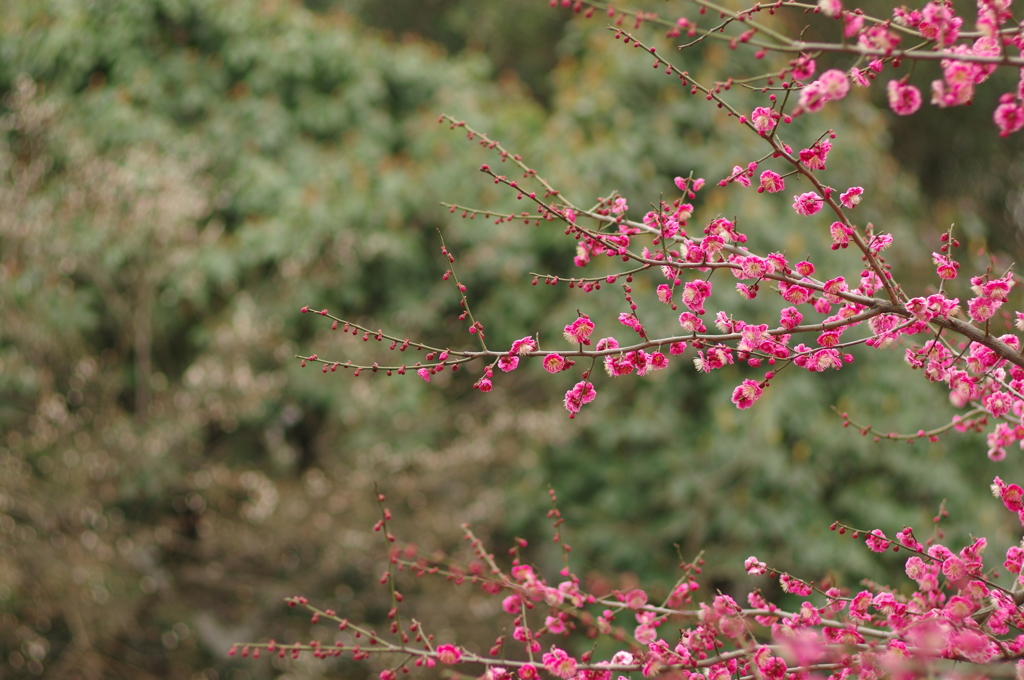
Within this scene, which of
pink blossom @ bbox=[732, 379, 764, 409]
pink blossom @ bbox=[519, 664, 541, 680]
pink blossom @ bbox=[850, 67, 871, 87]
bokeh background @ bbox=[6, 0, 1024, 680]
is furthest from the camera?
bokeh background @ bbox=[6, 0, 1024, 680]

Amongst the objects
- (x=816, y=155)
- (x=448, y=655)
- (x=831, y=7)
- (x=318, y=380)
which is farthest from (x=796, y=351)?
(x=318, y=380)

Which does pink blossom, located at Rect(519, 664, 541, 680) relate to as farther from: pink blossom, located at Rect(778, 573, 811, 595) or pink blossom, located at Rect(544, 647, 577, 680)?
pink blossom, located at Rect(778, 573, 811, 595)

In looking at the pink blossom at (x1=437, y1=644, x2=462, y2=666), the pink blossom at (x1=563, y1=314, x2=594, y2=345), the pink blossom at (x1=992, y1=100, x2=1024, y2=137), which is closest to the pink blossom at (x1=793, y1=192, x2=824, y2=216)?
the pink blossom at (x1=992, y1=100, x2=1024, y2=137)

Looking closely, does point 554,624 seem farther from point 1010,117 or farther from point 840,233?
point 1010,117

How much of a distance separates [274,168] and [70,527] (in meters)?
1.97

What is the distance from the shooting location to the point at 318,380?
3.75m

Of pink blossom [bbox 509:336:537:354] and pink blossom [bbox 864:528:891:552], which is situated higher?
pink blossom [bbox 509:336:537:354]

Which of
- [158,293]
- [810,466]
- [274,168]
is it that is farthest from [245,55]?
[810,466]

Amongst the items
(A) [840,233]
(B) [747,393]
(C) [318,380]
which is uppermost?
(A) [840,233]

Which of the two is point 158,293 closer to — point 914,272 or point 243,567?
point 243,567

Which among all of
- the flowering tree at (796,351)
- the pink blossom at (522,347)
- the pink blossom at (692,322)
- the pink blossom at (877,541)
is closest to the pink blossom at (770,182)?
the flowering tree at (796,351)

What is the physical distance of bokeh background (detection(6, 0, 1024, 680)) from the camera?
3.49 meters

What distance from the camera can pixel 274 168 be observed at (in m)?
4.11

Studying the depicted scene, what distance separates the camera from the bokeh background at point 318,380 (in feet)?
11.4
